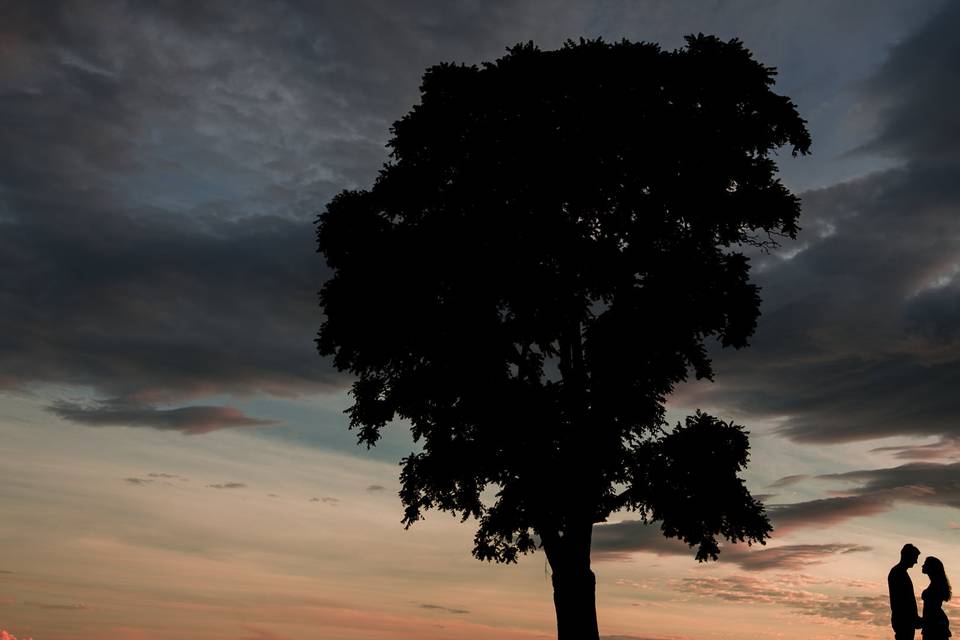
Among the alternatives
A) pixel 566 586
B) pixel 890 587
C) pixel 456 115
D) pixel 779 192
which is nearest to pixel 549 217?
pixel 456 115

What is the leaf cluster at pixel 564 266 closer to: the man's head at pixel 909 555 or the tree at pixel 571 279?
the tree at pixel 571 279

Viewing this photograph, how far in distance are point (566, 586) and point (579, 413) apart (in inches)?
178

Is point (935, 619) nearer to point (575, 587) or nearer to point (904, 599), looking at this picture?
point (904, 599)

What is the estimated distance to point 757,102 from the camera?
27125 mm

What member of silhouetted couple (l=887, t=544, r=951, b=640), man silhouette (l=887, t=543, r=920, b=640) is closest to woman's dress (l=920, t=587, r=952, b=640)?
silhouetted couple (l=887, t=544, r=951, b=640)

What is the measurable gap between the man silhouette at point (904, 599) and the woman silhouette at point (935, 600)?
2.27 ft

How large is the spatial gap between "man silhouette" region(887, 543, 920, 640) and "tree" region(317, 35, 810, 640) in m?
6.18

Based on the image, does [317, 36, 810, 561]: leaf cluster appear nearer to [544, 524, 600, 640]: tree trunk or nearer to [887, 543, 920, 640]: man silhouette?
[544, 524, 600, 640]: tree trunk

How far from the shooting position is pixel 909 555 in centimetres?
1856

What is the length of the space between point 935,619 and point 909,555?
1.72 meters

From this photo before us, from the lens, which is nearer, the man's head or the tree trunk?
the man's head

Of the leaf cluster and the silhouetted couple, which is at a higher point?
the leaf cluster

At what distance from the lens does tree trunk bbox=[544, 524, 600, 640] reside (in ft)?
81.6

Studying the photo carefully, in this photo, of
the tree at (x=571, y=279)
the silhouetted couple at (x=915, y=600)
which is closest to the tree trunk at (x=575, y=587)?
the tree at (x=571, y=279)
